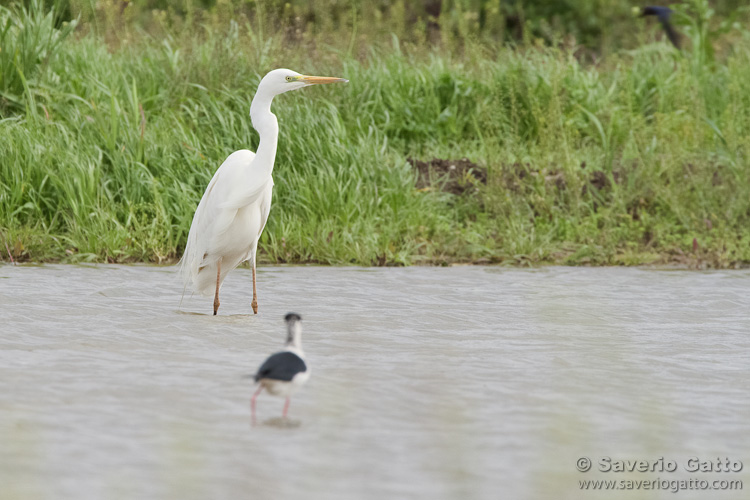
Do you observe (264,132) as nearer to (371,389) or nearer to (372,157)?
(371,389)

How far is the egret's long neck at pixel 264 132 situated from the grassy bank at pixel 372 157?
210cm

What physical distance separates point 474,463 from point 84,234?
6.13m

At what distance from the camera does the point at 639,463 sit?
12.9 feet

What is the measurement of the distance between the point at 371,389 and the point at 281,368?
744 millimetres

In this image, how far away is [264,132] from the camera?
725 centimetres

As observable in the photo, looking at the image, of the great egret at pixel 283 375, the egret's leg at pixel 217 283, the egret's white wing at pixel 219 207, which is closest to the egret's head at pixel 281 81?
the egret's white wing at pixel 219 207

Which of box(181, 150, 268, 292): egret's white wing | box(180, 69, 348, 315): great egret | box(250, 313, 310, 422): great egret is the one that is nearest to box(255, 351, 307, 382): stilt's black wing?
box(250, 313, 310, 422): great egret

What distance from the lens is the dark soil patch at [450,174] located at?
34.6 ft

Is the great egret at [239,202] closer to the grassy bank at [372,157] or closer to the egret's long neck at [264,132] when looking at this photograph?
the egret's long neck at [264,132]

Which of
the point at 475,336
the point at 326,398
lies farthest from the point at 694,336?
the point at 326,398

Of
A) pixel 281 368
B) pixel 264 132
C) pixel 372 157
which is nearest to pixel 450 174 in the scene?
pixel 372 157

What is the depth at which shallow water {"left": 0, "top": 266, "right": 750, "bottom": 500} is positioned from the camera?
3.74 meters

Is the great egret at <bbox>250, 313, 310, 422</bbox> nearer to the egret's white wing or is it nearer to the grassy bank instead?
the egret's white wing

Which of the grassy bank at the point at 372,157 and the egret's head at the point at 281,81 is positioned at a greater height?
the egret's head at the point at 281,81
